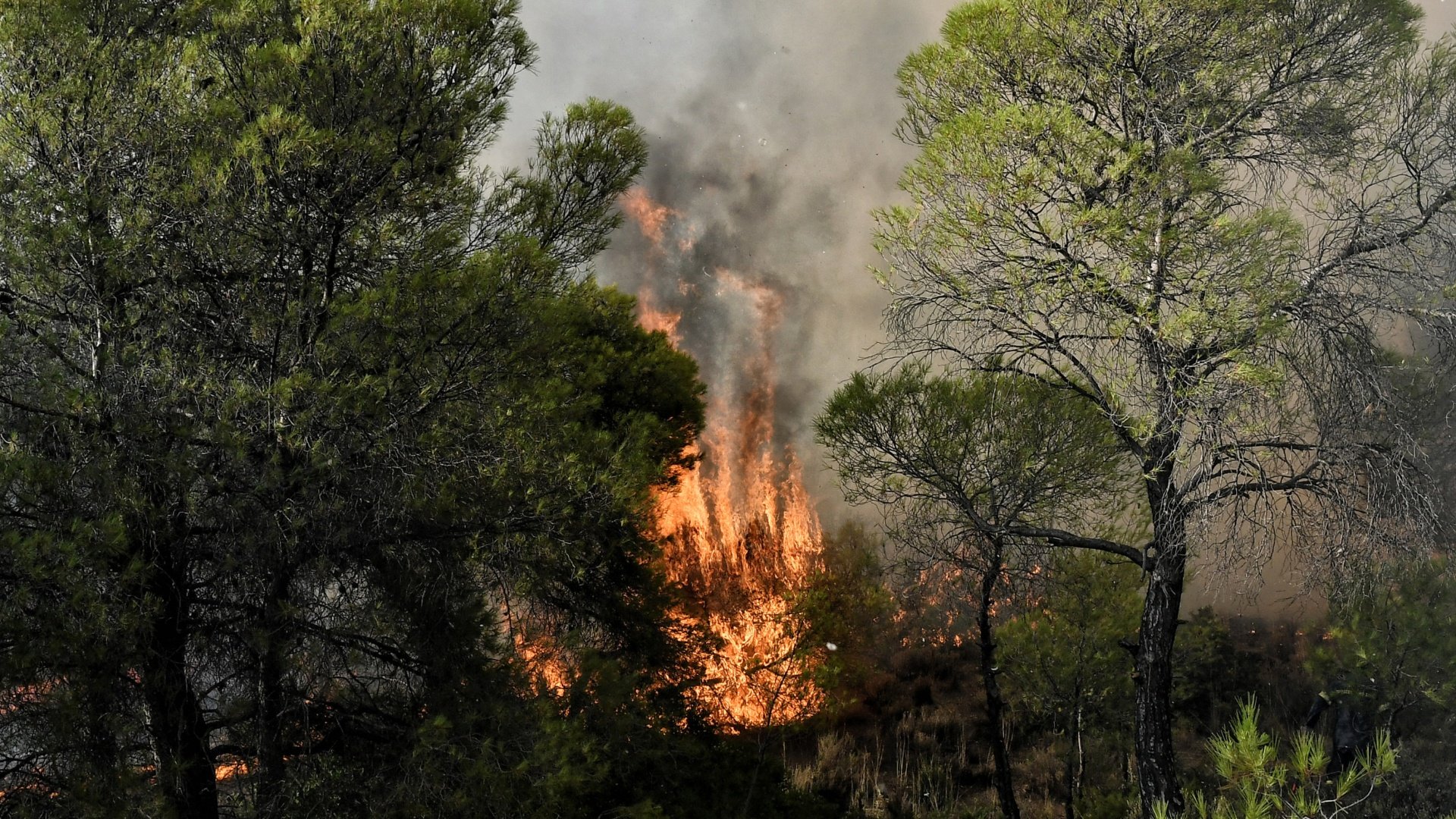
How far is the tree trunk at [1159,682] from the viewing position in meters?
7.43

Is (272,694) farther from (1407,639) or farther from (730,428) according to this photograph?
(730,428)

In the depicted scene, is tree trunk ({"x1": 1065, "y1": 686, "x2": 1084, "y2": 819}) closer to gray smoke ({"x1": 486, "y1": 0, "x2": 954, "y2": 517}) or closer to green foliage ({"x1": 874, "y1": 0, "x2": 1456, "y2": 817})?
green foliage ({"x1": 874, "y1": 0, "x2": 1456, "y2": 817})

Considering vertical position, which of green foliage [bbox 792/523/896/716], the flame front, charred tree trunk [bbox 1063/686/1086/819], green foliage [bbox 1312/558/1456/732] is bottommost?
charred tree trunk [bbox 1063/686/1086/819]

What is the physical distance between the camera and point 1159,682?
7488 mm

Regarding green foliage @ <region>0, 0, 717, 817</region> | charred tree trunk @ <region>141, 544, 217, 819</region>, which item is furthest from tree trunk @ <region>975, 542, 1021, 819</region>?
charred tree trunk @ <region>141, 544, 217, 819</region>

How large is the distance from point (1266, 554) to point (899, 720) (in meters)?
13.6

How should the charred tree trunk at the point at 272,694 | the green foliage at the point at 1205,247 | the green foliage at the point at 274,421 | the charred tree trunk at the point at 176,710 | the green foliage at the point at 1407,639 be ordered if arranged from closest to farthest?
the green foliage at the point at 274,421, the charred tree trunk at the point at 176,710, the charred tree trunk at the point at 272,694, the green foliage at the point at 1205,247, the green foliage at the point at 1407,639

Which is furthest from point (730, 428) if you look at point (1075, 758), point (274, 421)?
point (274, 421)

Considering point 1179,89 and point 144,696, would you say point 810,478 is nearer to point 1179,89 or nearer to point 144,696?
point 1179,89

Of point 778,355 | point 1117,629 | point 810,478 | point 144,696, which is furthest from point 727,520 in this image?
point 144,696

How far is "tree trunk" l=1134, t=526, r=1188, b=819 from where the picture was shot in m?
7.43

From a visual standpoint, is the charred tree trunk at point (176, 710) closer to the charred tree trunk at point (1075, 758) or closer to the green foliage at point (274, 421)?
the green foliage at point (274, 421)

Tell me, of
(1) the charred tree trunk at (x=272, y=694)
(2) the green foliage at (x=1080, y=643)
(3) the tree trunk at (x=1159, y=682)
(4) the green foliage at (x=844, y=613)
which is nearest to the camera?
(1) the charred tree trunk at (x=272, y=694)

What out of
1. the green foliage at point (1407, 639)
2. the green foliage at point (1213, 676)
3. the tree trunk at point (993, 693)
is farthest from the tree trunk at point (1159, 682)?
the green foliage at point (1213, 676)
